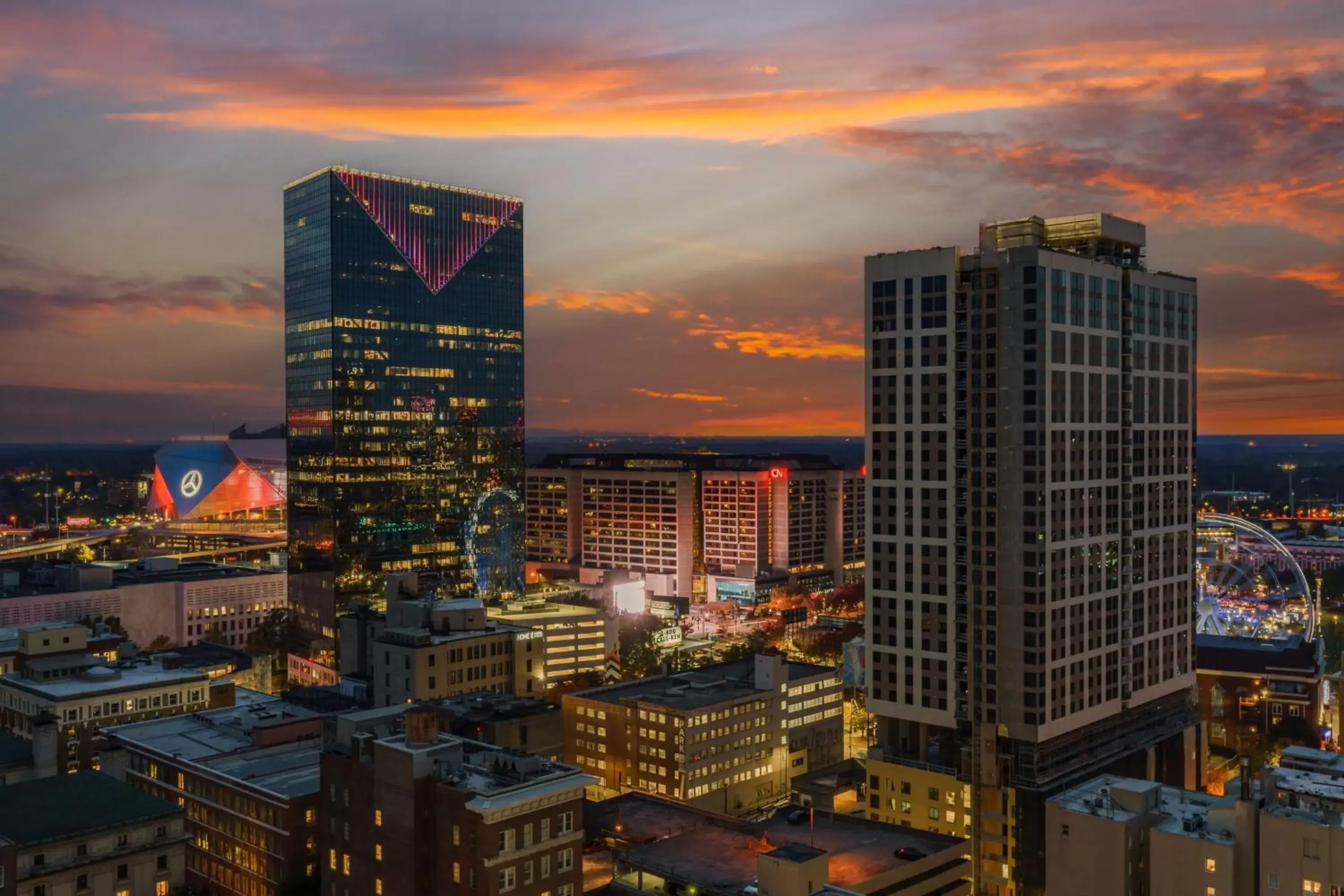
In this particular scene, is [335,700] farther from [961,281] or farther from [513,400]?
[513,400]

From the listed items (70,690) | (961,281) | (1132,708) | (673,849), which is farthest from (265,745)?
(1132,708)

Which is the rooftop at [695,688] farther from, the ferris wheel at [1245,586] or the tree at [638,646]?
the ferris wheel at [1245,586]

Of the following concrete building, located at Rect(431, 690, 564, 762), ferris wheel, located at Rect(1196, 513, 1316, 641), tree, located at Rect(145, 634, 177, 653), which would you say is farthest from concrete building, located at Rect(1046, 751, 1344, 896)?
tree, located at Rect(145, 634, 177, 653)

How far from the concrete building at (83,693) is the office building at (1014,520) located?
6240cm

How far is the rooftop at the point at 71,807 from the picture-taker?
65688 mm

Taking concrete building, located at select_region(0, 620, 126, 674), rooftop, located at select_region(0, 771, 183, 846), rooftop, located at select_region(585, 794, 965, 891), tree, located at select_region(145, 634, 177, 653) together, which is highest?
concrete building, located at select_region(0, 620, 126, 674)

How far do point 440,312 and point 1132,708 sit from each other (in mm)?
121514

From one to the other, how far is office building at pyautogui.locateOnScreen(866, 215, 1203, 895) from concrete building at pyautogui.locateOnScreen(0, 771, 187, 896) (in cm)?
5369

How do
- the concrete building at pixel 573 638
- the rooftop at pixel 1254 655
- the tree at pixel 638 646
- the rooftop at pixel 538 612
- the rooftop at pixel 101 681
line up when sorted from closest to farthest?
the rooftop at pixel 101 681 → the rooftop at pixel 1254 655 → the concrete building at pixel 573 638 → the rooftop at pixel 538 612 → the tree at pixel 638 646

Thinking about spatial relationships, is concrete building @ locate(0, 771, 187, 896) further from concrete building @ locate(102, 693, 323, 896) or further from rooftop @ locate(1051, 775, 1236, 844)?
rooftop @ locate(1051, 775, 1236, 844)

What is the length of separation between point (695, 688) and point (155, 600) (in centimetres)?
9118

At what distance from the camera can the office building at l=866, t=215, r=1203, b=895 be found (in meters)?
88.4

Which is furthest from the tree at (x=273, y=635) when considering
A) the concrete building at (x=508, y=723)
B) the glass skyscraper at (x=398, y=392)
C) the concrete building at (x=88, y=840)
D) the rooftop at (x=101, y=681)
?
the concrete building at (x=88, y=840)

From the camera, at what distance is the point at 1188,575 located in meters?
109
